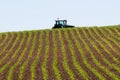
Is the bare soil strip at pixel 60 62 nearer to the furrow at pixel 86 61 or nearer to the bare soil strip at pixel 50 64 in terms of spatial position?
the bare soil strip at pixel 50 64

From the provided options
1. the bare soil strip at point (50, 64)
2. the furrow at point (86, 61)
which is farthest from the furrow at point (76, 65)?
the bare soil strip at point (50, 64)

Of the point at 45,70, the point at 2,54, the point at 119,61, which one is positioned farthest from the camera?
the point at 2,54

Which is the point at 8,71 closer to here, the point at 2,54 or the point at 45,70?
the point at 45,70

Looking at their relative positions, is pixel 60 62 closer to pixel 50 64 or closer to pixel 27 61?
pixel 50 64

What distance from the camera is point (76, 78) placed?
2059 centimetres

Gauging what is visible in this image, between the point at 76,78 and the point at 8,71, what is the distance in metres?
5.74

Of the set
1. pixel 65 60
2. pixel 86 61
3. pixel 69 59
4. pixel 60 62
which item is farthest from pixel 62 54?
pixel 86 61

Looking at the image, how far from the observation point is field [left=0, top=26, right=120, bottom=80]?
2230cm

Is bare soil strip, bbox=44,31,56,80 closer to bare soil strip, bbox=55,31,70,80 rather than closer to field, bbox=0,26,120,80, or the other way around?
field, bbox=0,26,120,80

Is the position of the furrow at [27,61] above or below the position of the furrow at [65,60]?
below

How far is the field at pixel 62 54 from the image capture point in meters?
22.3

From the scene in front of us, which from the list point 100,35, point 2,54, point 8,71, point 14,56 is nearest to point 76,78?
point 8,71

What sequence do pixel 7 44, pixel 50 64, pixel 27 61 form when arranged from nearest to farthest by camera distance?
pixel 50 64, pixel 27 61, pixel 7 44

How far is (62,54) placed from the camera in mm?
31203
